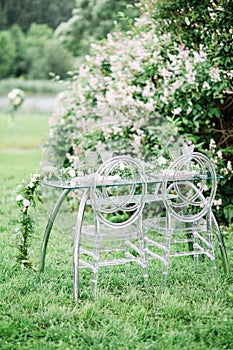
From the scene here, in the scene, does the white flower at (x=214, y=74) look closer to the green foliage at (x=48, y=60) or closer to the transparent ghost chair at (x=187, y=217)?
the transparent ghost chair at (x=187, y=217)

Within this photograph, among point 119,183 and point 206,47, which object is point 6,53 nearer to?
point 206,47

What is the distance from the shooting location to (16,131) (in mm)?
13383

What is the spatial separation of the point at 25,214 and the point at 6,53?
1174cm

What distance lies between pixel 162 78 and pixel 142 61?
0.83ft

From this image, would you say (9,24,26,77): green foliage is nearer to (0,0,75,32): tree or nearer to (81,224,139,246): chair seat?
(0,0,75,32): tree

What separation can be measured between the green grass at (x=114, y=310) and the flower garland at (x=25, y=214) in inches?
4.3

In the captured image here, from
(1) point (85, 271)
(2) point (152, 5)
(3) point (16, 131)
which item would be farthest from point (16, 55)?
(1) point (85, 271)

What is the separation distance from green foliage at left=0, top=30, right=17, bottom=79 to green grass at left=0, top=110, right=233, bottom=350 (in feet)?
36.6

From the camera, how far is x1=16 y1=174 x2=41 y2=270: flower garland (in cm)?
382

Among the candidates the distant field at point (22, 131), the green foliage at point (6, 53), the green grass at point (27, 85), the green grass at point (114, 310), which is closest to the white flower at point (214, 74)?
the green grass at point (114, 310)

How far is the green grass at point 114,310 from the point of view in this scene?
2.88m

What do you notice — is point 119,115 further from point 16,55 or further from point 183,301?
point 16,55

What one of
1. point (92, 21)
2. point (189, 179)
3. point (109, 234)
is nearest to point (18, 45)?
point (92, 21)

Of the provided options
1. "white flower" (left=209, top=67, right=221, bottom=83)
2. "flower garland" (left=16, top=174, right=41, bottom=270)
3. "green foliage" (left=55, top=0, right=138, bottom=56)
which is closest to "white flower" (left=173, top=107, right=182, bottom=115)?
"white flower" (left=209, top=67, right=221, bottom=83)
